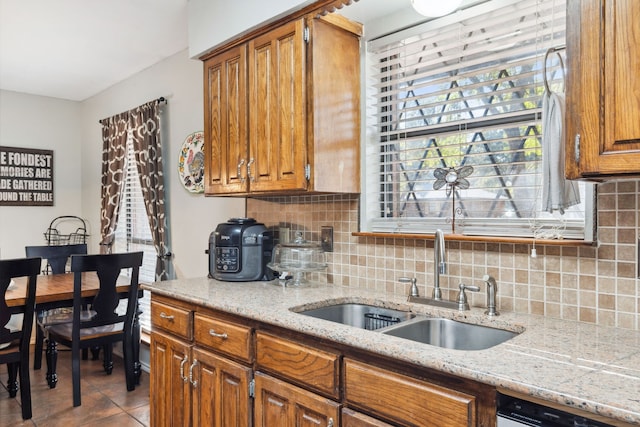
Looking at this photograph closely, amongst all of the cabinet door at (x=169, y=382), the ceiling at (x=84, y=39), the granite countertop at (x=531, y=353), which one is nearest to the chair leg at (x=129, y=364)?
the cabinet door at (x=169, y=382)

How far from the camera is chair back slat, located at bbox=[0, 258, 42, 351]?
2680 mm

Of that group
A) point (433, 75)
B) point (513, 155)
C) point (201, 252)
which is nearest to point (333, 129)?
point (433, 75)

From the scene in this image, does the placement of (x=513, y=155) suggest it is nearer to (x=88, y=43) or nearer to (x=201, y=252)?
(x=201, y=252)

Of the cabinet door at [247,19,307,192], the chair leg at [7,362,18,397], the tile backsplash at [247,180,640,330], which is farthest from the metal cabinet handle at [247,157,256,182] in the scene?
the chair leg at [7,362,18,397]

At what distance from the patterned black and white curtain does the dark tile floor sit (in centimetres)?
89

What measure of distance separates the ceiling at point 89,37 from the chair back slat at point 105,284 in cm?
160

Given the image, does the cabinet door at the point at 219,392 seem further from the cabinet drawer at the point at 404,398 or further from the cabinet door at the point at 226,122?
the cabinet door at the point at 226,122

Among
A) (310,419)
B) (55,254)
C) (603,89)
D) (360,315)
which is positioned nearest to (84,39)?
(55,254)

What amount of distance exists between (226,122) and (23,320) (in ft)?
5.97

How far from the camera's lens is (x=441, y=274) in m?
1.81

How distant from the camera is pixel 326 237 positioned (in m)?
2.36

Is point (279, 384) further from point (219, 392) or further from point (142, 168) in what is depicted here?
point (142, 168)

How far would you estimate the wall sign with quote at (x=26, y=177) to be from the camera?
4645mm

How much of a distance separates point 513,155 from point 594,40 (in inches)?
29.2
